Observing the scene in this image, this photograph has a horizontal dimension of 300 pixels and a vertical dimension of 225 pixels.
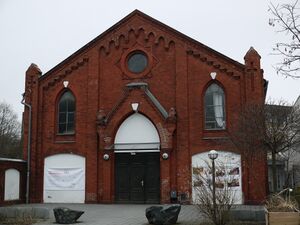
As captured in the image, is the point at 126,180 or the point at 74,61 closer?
the point at 126,180

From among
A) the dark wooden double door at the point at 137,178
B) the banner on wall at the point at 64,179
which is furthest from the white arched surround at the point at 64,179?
the dark wooden double door at the point at 137,178

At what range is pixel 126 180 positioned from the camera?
27.4m

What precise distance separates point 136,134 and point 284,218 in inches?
580

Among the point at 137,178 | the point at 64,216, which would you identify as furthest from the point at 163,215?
the point at 137,178

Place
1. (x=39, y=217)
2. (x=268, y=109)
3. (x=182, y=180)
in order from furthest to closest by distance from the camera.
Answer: (x=182, y=180)
(x=268, y=109)
(x=39, y=217)

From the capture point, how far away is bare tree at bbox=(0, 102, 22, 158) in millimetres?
54406

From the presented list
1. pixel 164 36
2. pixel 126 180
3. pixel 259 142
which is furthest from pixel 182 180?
pixel 164 36

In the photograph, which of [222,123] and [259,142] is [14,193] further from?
[259,142]

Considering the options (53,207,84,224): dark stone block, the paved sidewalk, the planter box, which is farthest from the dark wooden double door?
the planter box

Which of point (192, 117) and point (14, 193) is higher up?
point (192, 117)

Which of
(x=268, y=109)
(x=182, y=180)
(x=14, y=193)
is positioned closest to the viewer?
(x=268, y=109)

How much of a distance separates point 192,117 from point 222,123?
1798mm

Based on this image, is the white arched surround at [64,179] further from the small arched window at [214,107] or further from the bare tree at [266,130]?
the bare tree at [266,130]

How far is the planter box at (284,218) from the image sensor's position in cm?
1376
